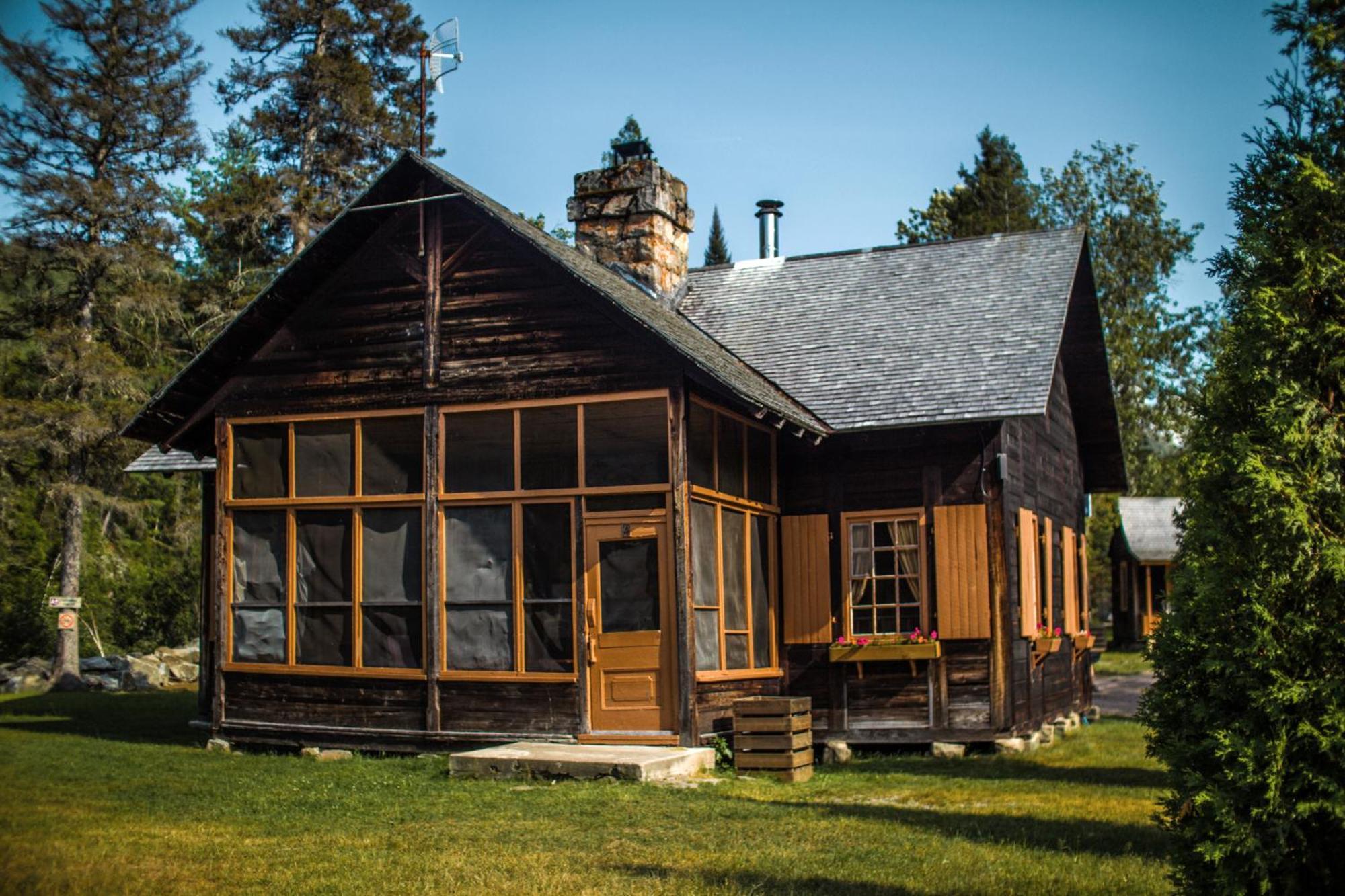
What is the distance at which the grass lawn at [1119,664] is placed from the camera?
104 feet

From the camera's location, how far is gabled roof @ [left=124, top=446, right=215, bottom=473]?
17547 mm

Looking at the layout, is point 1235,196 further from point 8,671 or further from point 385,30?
point 385,30

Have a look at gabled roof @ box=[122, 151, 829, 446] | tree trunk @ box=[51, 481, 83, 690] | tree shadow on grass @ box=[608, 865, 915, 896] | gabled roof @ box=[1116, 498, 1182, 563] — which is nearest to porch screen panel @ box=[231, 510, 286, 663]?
gabled roof @ box=[122, 151, 829, 446]

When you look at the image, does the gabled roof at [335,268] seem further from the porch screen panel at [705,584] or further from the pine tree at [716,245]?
the pine tree at [716,245]

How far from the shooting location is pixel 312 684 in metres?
14.4

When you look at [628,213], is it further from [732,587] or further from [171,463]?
[171,463]

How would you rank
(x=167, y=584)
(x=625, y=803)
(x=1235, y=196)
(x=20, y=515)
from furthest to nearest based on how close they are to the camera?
(x=167, y=584)
(x=20, y=515)
(x=625, y=803)
(x=1235, y=196)

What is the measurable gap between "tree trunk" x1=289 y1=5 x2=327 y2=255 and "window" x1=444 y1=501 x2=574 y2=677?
20902 mm

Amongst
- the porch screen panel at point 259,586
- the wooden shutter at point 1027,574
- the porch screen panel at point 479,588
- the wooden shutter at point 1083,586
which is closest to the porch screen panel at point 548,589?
the porch screen panel at point 479,588

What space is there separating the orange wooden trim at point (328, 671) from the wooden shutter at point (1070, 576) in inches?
354

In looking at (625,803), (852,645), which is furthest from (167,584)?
(625,803)

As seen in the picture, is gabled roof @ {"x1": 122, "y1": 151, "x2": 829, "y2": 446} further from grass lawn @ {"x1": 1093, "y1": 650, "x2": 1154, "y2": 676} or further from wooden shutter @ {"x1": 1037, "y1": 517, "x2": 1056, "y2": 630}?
grass lawn @ {"x1": 1093, "y1": 650, "x2": 1154, "y2": 676}

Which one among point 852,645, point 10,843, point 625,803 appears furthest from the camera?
point 852,645

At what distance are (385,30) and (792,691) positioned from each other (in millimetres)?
25092
